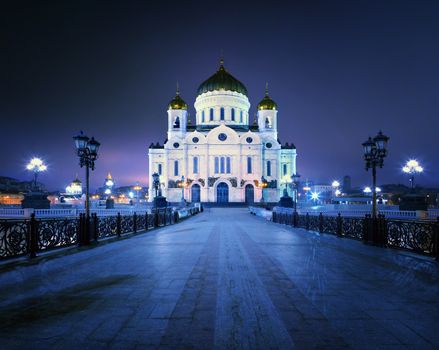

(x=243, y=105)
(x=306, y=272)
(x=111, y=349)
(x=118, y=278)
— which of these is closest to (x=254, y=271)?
(x=306, y=272)

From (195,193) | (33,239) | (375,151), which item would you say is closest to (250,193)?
(195,193)

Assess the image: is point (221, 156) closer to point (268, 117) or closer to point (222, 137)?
point (222, 137)

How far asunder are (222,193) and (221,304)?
55455 millimetres

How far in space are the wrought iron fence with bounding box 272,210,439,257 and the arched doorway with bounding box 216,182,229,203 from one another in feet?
139

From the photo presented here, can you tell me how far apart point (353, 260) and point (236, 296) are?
4.92m

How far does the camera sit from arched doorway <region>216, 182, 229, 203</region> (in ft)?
197

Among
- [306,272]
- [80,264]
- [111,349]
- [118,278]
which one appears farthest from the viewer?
[80,264]

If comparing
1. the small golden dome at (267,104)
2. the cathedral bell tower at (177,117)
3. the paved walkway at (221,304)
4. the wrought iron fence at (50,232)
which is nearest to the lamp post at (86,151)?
the wrought iron fence at (50,232)

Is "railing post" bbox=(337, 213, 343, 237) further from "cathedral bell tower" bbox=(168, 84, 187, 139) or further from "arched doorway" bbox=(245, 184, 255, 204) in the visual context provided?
"cathedral bell tower" bbox=(168, 84, 187, 139)

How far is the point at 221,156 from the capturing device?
61438 mm

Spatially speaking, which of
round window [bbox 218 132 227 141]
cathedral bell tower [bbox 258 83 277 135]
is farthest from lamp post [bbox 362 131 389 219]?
cathedral bell tower [bbox 258 83 277 135]

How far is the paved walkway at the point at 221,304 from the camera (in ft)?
12.2

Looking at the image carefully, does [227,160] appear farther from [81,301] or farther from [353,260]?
[81,301]

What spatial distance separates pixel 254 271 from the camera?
7387mm
